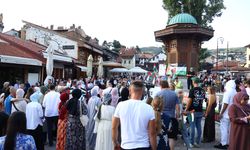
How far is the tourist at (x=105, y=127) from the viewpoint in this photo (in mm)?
7152

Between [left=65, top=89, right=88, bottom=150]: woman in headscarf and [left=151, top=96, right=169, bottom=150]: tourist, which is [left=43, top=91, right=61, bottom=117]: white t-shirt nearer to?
[left=65, top=89, right=88, bottom=150]: woman in headscarf

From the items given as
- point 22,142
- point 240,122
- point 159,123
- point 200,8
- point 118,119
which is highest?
point 200,8

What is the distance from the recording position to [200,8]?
33469mm

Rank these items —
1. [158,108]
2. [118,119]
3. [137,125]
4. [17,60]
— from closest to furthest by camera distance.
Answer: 1. [137,125]
2. [118,119]
3. [158,108]
4. [17,60]

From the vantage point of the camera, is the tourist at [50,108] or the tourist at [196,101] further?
the tourist at [50,108]

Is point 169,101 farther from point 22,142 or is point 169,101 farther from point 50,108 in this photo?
point 22,142

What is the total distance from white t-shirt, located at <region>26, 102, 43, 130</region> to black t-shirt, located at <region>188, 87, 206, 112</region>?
417 centimetres

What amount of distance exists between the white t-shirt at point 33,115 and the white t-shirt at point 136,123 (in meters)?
3.88

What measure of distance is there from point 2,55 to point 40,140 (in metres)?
13.1

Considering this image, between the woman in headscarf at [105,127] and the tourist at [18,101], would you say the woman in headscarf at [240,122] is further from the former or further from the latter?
the tourist at [18,101]

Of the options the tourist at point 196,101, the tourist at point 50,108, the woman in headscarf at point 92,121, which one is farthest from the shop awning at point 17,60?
the tourist at point 196,101

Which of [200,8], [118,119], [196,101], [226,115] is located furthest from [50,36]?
[118,119]

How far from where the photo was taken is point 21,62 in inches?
815

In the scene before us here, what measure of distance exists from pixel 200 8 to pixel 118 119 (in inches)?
1216
